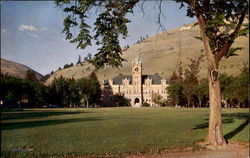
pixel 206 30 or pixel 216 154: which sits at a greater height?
pixel 206 30

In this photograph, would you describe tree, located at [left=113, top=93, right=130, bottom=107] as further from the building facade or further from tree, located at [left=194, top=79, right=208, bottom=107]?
tree, located at [left=194, top=79, right=208, bottom=107]

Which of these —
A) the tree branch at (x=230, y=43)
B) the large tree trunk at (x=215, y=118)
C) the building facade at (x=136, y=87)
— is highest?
the building facade at (x=136, y=87)

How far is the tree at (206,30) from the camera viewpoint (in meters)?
16.5

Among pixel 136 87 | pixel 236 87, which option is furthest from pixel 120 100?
pixel 236 87

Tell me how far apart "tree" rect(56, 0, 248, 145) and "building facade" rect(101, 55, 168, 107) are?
441 feet

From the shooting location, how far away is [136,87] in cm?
15412

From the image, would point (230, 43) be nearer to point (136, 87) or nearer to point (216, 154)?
point (216, 154)

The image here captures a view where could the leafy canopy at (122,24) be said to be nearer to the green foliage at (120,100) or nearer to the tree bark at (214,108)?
the tree bark at (214,108)

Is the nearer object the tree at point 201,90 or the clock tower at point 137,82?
the tree at point 201,90

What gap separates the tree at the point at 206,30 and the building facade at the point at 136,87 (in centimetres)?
13440

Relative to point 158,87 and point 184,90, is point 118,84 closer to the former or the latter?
point 158,87

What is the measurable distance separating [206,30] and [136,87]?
450 ft

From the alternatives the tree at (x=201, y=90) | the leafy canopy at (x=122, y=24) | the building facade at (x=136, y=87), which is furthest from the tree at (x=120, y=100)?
the leafy canopy at (x=122, y=24)

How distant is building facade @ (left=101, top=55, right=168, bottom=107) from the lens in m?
153
